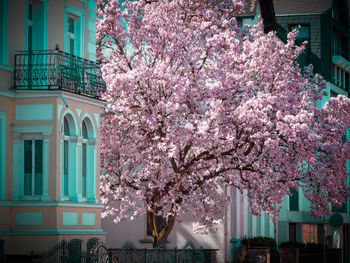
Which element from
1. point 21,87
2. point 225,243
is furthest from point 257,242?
point 21,87

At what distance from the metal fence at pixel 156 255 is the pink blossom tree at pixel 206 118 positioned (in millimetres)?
2336

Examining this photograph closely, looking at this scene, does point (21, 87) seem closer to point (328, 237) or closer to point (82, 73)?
point (82, 73)

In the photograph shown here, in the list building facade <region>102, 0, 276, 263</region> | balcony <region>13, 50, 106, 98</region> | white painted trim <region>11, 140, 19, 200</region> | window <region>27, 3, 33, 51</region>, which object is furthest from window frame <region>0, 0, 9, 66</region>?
building facade <region>102, 0, 276, 263</region>

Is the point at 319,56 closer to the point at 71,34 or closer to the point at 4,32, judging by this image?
the point at 71,34

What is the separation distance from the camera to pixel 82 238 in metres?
24.5

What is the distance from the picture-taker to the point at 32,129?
2388 cm

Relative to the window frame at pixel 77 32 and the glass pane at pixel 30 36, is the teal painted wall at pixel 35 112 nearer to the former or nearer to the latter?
the glass pane at pixel 30 36

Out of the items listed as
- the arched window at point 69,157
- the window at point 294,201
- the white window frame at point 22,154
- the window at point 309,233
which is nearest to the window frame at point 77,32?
the arched window at point 69,157

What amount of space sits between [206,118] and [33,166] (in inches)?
272

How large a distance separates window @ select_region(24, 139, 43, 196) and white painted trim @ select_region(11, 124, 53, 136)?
0.35m

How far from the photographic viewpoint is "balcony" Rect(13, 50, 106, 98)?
78.5ft

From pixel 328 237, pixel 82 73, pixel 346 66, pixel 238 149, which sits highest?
pixel 346 66

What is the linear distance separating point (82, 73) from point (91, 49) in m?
1.71

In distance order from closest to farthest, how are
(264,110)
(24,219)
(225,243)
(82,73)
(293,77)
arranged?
(24,219) < (82,73) < (264,110) < (293,77) < (225,243)
